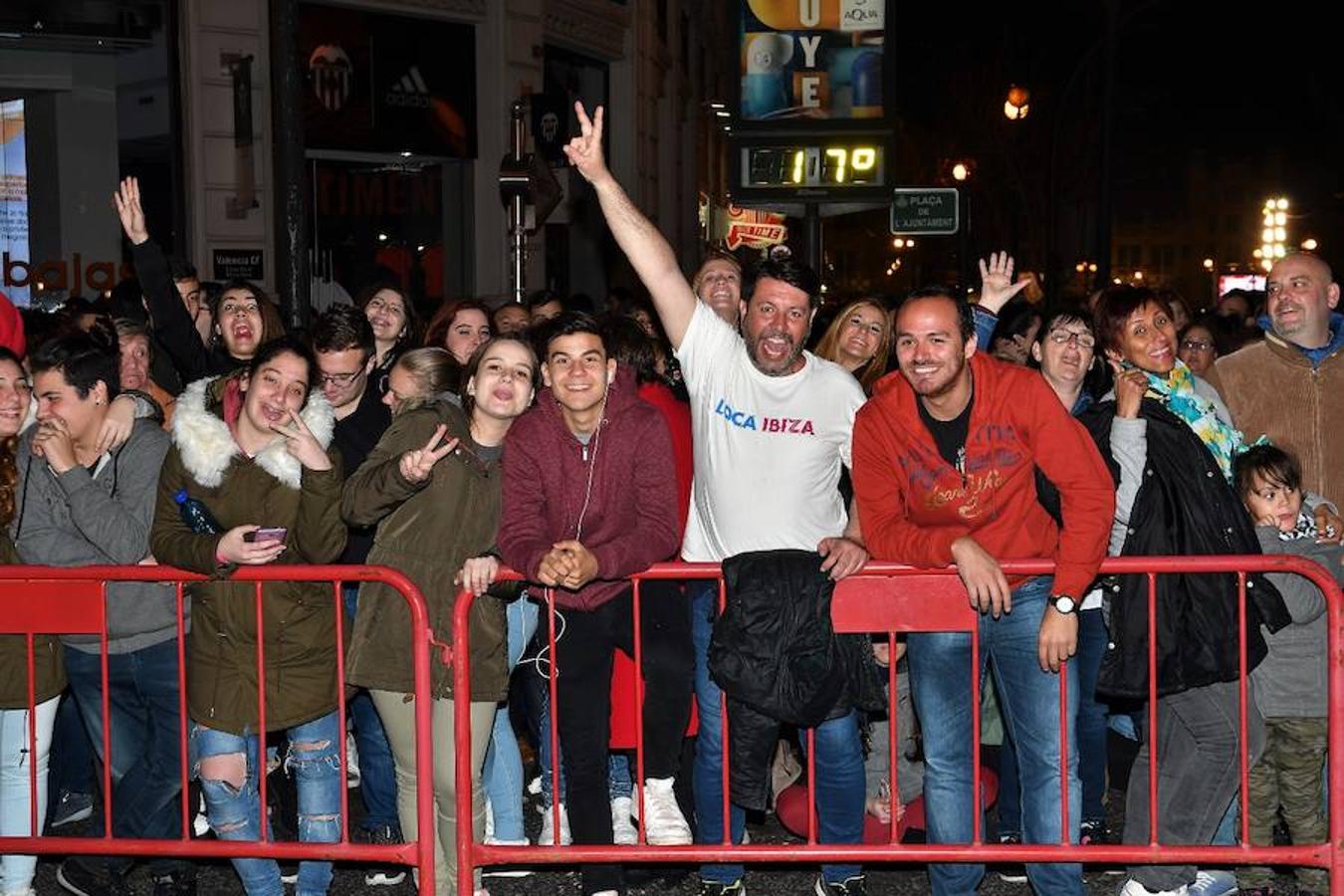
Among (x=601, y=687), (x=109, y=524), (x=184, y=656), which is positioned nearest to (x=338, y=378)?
(x=109, y=524)

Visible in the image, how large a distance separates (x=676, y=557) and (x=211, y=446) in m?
1.83

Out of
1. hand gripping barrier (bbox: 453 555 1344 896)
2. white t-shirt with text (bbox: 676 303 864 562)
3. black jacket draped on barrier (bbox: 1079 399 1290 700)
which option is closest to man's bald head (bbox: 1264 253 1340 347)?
black jacket draped on barrier (bbox: 1079 399 1290 700)

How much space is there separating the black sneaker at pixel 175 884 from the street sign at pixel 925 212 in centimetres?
1502

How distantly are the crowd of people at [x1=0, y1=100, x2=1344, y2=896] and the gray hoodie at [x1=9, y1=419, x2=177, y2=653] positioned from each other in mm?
12

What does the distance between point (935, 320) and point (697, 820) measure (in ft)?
7.07

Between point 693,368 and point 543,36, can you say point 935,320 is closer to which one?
point 693,368

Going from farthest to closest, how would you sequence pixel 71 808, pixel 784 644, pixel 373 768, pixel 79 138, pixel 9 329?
pixel 79 138, pixel 71 808, pixel 9 329, pixel 373 768, pixel 784 644

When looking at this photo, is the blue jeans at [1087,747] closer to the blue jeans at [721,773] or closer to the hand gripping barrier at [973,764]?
the blue jeans at [721,773]

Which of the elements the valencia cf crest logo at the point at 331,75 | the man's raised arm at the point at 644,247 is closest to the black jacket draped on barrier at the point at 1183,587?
the man's raised arm at the point at 644,247

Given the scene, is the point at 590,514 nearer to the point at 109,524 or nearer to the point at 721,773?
the point at 721,773

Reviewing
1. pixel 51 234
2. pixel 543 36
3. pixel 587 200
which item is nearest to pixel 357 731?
pixel 51 234

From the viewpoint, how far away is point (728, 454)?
5.98 metres

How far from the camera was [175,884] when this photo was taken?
642cm

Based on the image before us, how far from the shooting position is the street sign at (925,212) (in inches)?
792
